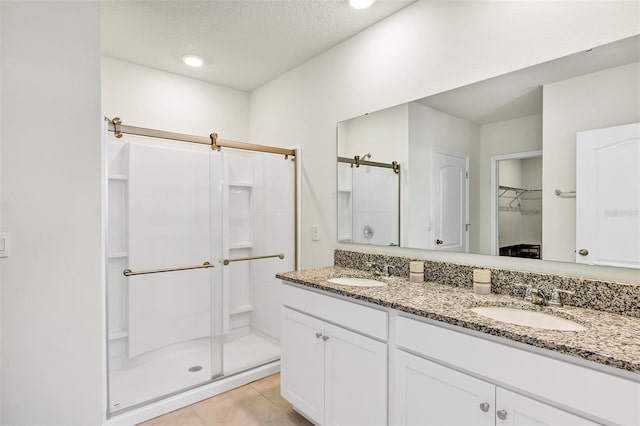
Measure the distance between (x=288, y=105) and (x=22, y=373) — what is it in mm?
2492

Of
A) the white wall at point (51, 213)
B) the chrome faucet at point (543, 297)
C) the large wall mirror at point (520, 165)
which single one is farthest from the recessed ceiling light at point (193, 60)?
the chrome faucet at point (543, 297)

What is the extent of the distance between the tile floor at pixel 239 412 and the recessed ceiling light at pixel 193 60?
2596 mm

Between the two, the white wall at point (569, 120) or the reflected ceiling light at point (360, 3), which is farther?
the reflected ceiling light at point (360, 3)

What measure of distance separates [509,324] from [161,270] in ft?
6.85

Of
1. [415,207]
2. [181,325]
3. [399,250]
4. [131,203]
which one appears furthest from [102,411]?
Answer: [415,207]

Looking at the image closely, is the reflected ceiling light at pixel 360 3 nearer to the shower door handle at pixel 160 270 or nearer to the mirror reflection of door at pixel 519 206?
the mirror reflection of door at pixel 519 206

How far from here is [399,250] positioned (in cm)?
213

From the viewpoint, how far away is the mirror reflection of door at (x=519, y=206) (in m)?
1.54

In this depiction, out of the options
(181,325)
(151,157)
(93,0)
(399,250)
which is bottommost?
(181,325)

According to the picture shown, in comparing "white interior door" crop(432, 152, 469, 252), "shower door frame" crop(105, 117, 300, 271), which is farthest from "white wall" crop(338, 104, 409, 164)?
"white interior door" crop(432, 152, 469, 252)

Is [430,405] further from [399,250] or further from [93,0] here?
[93,0]

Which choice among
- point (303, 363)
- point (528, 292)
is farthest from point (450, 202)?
point (303, 363)

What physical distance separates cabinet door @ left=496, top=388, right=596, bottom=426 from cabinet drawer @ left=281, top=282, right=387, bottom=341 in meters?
0.50

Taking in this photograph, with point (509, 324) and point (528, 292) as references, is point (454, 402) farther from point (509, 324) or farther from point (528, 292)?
point (528, 292)
